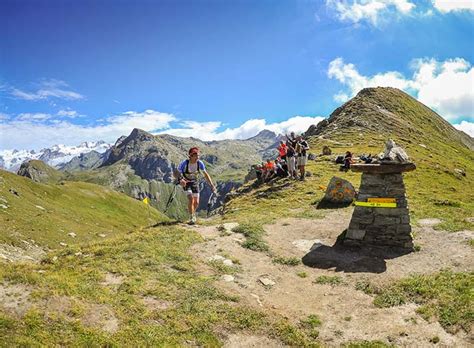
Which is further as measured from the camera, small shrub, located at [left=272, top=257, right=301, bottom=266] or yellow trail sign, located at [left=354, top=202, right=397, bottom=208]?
yellow trail sign, located at [left=354, top=202, right=397, bottom=208]

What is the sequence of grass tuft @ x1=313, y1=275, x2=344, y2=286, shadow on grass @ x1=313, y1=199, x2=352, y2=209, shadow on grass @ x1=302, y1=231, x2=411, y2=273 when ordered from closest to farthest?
grass tuft @ x1=313, y1=275, x2=344, y2=286 → shadow on grass @ x1=302, y1=231, x2=411, y2=273 → shadow on grass @ x1=313, y1=199, x2=352, y2=209

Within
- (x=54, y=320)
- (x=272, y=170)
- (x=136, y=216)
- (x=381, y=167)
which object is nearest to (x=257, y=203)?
(x=272, y=170)

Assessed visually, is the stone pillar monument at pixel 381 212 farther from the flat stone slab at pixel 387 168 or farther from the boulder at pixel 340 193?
the boulder at pixel 340 193

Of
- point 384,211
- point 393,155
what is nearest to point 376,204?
point 384,211

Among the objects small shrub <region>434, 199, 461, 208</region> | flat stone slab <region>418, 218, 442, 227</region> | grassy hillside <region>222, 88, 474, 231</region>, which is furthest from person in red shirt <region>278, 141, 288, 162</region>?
flat stone slab <region>418, 218, 442, 227</region>

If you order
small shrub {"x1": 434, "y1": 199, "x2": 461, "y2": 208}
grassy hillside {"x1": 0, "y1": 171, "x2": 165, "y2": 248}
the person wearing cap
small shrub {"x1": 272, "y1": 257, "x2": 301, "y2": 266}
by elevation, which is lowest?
grassy hillside {"x1": 0, "y1": 171, "x2": 165, "y2": 248}

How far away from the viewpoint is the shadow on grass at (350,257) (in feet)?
48.2

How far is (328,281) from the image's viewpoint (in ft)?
44.9

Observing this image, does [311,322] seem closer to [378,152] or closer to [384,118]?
[378,152]

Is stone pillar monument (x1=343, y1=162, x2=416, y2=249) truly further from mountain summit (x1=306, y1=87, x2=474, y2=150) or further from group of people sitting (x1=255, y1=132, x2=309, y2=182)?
mountain summit (x1=306, y1=87, x2=474, y2=150)

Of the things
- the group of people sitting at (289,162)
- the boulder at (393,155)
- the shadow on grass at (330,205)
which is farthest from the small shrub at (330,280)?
the group of people sitting at (289,162)

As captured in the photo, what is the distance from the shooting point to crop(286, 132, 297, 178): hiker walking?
110ft

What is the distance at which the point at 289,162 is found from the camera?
34.9 meters

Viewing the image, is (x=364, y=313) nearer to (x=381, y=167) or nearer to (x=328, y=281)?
(x=328, y=281)
